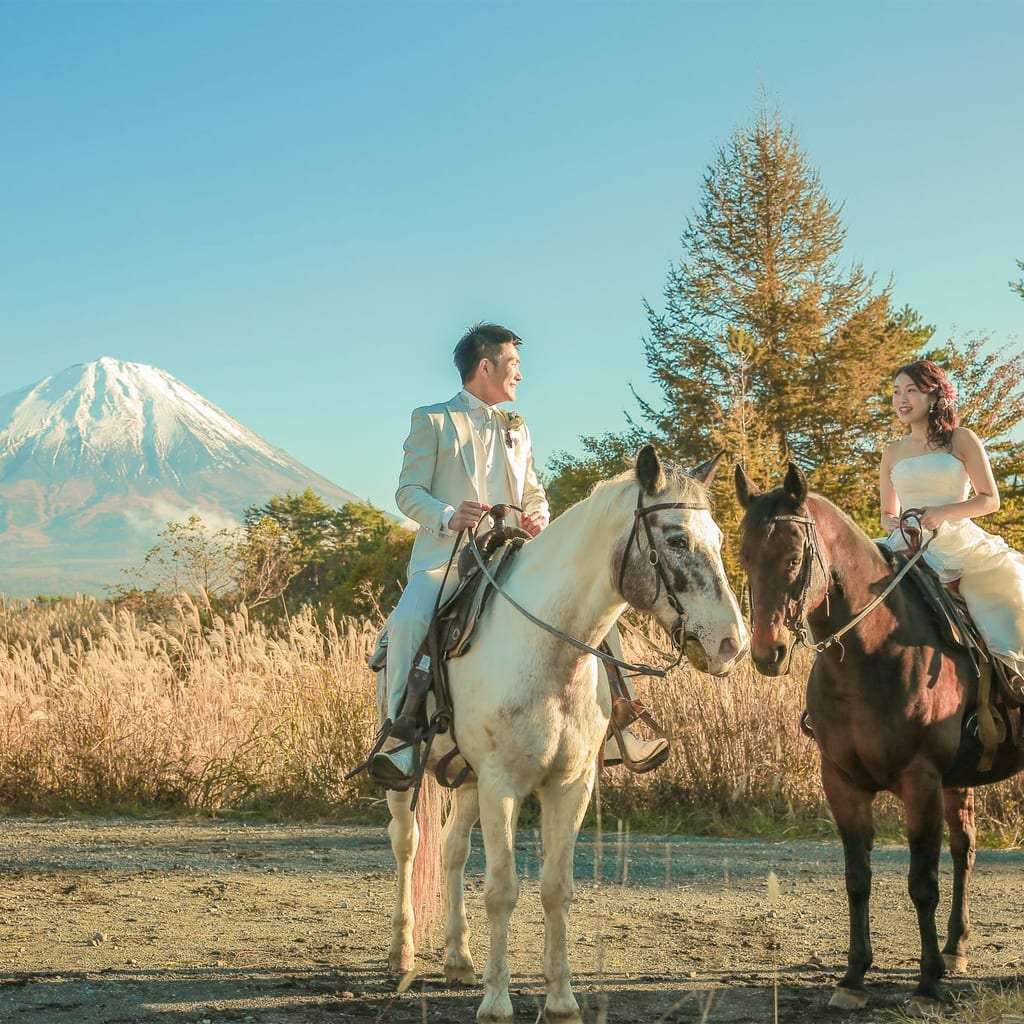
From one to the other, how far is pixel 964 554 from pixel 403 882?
10.4 ft

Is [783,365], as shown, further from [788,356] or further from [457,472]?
[457,472]

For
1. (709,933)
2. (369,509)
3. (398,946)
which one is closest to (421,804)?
(398,946)

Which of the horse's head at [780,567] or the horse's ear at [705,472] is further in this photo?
the horse's head at [780,567]

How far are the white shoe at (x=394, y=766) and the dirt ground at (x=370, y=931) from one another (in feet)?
3.09

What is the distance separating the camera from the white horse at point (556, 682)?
452 centimetres

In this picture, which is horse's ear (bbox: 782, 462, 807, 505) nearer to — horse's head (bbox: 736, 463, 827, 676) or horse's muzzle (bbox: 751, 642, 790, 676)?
horse's head (bbox: 736, 463, 827, 676)

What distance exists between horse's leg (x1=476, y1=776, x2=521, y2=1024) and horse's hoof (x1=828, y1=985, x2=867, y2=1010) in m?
1.48

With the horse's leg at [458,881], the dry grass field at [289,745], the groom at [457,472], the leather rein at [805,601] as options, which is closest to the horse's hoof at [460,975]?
the horse's leg at [458,881]

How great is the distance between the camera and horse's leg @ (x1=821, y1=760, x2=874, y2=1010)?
5281 millimetres

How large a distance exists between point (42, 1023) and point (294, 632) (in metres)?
7.12

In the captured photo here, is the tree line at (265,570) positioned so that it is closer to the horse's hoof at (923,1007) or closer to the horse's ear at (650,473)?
the horse's hoof at (923,1007)

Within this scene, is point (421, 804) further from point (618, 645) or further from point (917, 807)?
point (917, 807)

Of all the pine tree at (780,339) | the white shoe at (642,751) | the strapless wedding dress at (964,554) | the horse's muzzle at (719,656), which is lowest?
the white shoe at (642,751)

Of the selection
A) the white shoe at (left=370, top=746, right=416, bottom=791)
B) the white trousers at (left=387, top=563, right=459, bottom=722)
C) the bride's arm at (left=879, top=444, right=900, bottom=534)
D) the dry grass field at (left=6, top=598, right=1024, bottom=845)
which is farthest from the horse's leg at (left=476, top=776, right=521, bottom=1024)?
the dry grass field at (left=6, top=598, right=1024, bottom=845)
